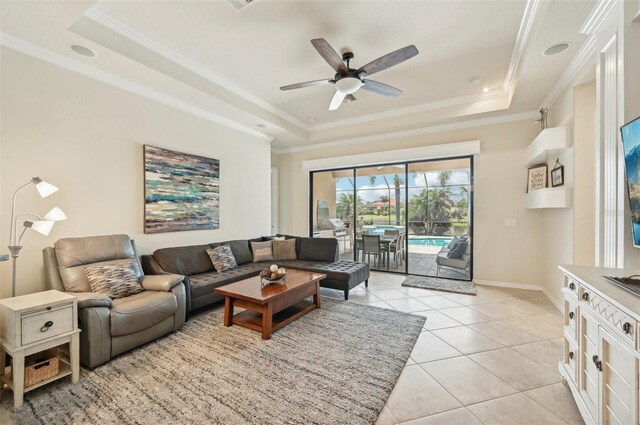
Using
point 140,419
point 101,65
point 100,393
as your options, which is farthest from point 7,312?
A: point 101,65

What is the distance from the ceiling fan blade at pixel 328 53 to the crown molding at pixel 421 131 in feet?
9.24

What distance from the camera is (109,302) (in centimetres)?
229

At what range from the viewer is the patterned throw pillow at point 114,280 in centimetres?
256

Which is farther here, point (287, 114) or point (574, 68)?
point (287, 114)

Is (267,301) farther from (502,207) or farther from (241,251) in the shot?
(502,207)

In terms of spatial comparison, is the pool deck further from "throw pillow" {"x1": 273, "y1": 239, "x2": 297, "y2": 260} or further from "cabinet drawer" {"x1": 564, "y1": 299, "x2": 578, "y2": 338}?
"cabinet drawer" {"x1": 564, "y1": 299, "x2": 578, "y2": 338}

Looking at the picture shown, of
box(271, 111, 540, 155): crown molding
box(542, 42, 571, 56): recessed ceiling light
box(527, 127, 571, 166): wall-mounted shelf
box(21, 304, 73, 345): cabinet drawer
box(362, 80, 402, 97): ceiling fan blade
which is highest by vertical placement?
box(542, 42, 571, 56): recessed ceiling light

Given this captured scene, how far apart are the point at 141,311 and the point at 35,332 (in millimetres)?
673

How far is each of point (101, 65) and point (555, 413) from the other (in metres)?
5.11

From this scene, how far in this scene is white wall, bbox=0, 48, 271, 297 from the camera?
2.54 metres

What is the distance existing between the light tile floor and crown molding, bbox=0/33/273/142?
12.9 ft

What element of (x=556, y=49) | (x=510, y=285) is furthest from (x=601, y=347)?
(x=510, y=285)

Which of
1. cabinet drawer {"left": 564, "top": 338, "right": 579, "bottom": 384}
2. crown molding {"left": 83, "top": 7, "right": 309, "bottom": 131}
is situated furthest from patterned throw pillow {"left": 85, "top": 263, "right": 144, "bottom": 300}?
cabinet drawer {"left": 564, "top": 338, "right": 579, "bottom": 384}

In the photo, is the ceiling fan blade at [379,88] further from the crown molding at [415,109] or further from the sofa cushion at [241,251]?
the sofa cushion at [241,251]
